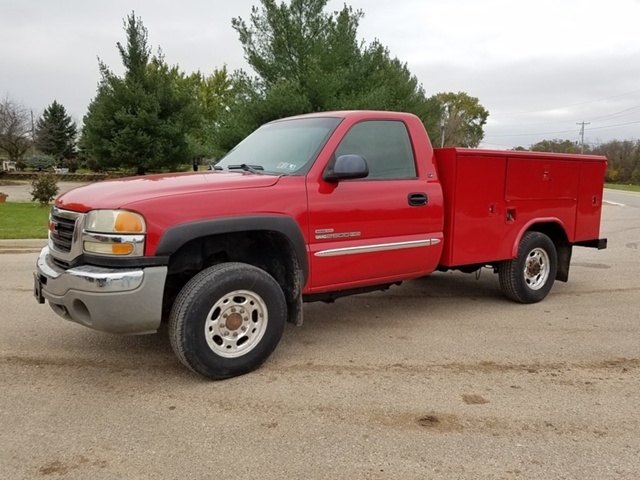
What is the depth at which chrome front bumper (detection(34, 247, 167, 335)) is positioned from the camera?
3.34 m

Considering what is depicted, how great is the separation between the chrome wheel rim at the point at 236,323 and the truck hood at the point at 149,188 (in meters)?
0.77

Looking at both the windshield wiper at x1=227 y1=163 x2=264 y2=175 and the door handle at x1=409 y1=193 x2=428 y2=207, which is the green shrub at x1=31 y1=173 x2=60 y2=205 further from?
the door handle at x1=409 y1=193 x2=428 y2=207

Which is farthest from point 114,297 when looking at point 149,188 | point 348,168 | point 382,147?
point 382,147

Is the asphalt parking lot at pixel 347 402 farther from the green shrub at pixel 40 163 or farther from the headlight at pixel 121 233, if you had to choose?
the green shrub at pixel 40 163

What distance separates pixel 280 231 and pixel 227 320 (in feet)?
2.43

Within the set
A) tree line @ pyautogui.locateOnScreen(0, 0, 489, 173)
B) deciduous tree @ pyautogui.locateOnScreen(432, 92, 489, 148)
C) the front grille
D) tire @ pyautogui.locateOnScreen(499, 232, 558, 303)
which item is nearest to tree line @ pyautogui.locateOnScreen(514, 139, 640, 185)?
deciduous tree @ pyautogui.locateOnScreen(432, 92, 489, 148)

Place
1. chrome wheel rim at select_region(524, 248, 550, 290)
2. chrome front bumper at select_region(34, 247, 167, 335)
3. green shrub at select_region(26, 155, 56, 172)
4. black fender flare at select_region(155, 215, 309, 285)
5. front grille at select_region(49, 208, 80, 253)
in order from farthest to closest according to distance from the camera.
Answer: green shrub at select_region(26, 155, 56, 172)
chrome wheel rim at select_region(524, 248, 550, 290)
front grille at select_region(49, 208, 80, 253)
black fender flare at select_region(155, 215, 309, 285)
chrome front bumper at select_region(34, 247, 167, 335)

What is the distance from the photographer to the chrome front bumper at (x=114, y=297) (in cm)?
334

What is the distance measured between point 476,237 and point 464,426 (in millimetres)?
2456

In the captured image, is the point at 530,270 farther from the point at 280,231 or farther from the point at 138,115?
the point at 138,115

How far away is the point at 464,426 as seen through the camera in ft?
10.3

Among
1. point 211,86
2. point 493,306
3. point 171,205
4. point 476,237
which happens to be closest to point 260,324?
point 171,205

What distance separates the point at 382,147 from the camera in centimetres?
468

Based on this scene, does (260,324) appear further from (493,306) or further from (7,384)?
(493,306)
